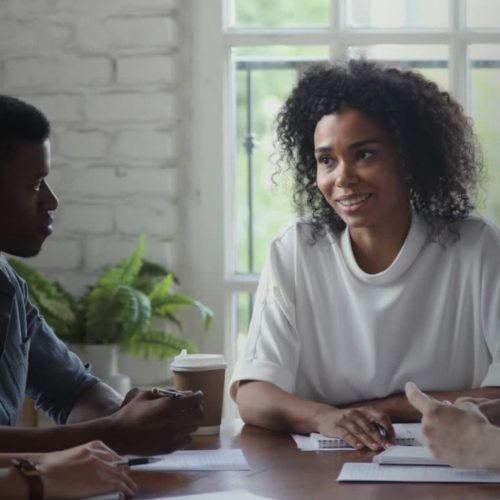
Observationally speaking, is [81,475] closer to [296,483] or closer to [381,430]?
[296,483]

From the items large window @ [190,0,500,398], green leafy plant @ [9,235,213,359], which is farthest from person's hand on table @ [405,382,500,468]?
large window @ [190,0,500,398]

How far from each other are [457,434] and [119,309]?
160 centimetres

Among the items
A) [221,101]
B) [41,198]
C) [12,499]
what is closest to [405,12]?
[221,101]

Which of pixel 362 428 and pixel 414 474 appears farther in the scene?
pixel 362 428

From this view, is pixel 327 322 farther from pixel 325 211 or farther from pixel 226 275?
pixel 226 275

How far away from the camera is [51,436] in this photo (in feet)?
6.31

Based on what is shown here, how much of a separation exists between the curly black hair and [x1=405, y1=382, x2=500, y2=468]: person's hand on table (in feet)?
2.39

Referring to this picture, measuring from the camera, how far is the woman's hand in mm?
1660

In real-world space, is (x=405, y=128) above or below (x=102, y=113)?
below

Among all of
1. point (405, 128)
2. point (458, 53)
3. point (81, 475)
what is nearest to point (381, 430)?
point (81, 475)

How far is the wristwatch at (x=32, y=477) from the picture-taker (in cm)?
165

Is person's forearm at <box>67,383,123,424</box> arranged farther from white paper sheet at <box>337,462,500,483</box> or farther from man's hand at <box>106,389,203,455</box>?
white paper sheet at <box>337,462,500,483</box>

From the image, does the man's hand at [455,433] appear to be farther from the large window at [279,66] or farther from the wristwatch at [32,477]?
the large window at [279,66]

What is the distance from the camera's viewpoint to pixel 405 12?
3.57m
